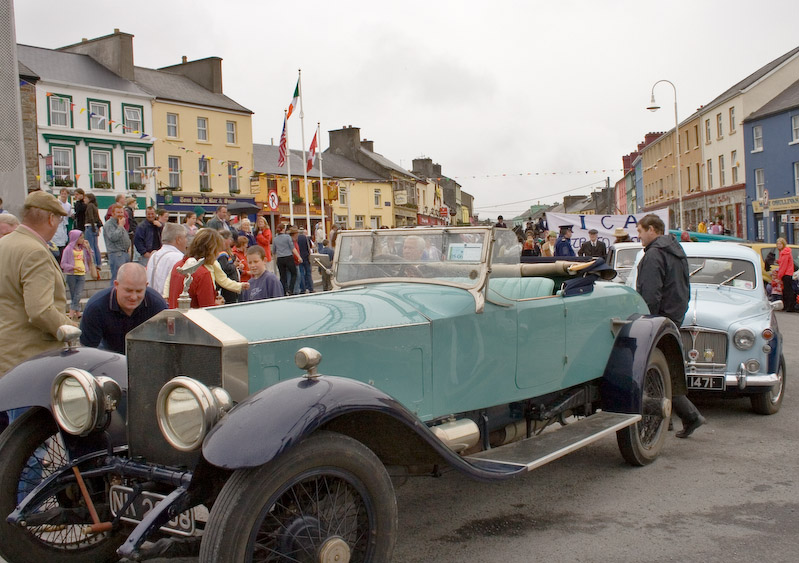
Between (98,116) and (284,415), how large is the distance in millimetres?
34936

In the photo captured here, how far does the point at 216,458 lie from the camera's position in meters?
2.73

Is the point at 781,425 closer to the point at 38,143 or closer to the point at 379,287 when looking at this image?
the point at 379,287

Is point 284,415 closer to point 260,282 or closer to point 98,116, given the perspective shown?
point 260,282

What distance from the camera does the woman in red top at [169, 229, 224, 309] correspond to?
6043mm

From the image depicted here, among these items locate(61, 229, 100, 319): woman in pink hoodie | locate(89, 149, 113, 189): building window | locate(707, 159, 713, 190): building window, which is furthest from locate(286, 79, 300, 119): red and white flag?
locate(707, 159, 713, 190): building window

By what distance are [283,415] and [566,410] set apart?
9.55 ft

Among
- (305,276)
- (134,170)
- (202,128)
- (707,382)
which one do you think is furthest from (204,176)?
(707,382)

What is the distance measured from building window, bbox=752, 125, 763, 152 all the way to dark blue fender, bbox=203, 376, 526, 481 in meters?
40.6

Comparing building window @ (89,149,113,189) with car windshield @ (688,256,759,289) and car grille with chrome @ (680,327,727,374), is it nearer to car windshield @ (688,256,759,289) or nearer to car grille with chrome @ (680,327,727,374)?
car windshield @ (688,256,759,289)

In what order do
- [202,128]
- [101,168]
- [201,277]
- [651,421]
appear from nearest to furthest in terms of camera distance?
[651,421] → [201,277] → [101,168] → [202,128]

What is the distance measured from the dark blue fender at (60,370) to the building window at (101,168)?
107 ft

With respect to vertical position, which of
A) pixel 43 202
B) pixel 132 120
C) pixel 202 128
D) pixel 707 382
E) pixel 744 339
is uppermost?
pixel 202 128

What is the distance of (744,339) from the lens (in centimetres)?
679

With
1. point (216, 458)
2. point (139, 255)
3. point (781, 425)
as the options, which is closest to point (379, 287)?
point (216, 458)
